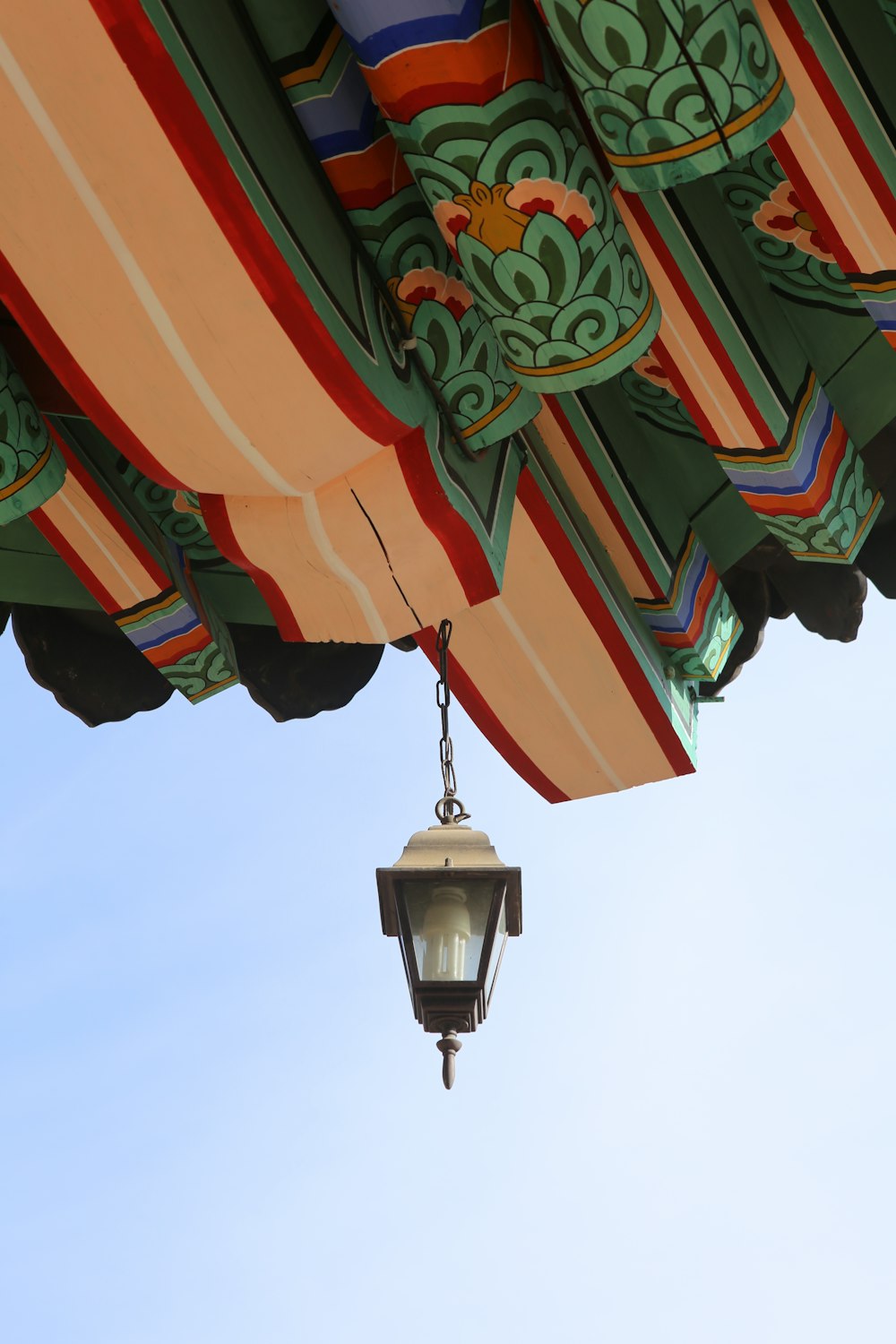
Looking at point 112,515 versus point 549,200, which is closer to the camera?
point 549,200

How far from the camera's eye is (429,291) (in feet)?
7.86

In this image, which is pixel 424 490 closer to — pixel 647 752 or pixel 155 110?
pixel 155 110

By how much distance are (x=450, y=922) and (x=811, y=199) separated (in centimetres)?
134

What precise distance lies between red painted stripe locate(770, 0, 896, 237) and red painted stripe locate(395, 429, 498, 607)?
741 millimetres

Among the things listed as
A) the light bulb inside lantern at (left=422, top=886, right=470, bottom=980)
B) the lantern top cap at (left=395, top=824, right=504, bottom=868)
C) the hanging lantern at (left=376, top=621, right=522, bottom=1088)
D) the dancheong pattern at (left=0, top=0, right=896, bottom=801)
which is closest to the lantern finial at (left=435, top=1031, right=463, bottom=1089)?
the hanging lantern at (left=376, top=621, right=522, bottom=1088)

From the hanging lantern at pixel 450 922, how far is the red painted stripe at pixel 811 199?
1171 millimetres

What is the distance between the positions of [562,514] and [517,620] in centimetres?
24

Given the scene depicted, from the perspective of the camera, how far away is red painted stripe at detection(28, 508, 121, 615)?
10.1 ft

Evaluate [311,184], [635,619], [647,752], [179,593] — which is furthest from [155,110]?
[647,752]

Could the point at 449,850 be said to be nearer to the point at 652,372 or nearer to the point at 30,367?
the point at 652,372

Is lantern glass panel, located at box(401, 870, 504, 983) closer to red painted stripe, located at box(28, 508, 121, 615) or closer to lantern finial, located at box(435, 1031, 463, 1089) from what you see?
lantern finial, located at box(435, 1031, 463, 1089)

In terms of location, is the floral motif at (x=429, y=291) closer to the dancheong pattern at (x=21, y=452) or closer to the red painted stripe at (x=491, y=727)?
the dancheong pattern at (x=21, y=452)

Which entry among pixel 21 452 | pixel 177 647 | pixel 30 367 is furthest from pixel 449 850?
pixel 30 367

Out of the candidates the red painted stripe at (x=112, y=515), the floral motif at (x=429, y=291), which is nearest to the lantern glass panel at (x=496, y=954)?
the red painted stripe at (x=112, y=515)
